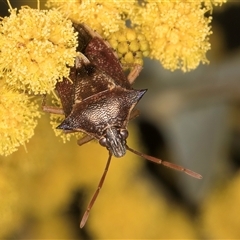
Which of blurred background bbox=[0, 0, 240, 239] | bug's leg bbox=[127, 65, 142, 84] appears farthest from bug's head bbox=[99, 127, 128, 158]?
blurred background bbox=[0, 0, 240, 239]

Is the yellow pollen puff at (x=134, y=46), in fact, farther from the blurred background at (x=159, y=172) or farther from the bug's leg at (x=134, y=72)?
the blurred background at (x=159, y=172)

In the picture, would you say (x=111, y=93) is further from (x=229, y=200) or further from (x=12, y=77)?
(x=229, y=200)

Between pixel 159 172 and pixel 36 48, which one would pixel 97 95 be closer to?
pixel 36 48

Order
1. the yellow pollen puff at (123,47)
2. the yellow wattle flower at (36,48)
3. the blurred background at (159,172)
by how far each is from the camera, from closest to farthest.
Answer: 1. the yellow wattle flower at (36,48)
2. the yellow pollen puff at (123,47)
3. the blurred background at (159,172)

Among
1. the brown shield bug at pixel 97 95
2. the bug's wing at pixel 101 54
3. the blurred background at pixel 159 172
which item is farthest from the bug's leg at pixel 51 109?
the blurred background at pixel 159 172

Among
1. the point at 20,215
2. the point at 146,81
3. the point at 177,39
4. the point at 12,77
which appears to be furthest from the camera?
the point at 146,81

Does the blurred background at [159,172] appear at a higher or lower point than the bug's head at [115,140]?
lower

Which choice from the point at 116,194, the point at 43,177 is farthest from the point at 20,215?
the point at 116,194

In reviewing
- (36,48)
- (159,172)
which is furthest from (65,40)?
(159,172)
